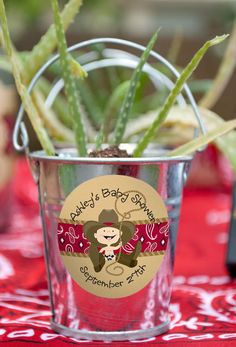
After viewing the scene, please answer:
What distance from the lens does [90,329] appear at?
0.45 m

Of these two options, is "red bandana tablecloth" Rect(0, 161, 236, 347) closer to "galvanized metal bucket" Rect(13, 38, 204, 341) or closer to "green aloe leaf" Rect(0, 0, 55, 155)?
"galvanized metal bucket" Rect(13, 38, 204, 341)

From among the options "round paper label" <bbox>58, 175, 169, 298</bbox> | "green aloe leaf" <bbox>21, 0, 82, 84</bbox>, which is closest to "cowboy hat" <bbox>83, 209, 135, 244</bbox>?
"round paper label" <bbox>58, 175, 169, 298</bbox>

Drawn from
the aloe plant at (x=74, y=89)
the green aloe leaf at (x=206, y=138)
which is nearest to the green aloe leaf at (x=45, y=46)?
the aloe plant at (x=74, y=89)

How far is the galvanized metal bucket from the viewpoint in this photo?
17.1 inches

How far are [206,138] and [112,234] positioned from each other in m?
0.09

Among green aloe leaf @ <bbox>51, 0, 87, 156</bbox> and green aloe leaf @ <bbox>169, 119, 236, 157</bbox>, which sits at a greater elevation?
green aloe leaf @ <bbox>51, 0, 87, 156</bbox>

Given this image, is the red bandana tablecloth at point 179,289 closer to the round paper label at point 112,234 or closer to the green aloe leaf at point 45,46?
the round paper label at point 112,234

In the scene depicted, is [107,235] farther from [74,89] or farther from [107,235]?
[74,89]

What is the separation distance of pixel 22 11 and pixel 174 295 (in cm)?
210

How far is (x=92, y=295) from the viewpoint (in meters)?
0.45

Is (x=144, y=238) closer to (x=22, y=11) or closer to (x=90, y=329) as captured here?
(x=90, y=329)

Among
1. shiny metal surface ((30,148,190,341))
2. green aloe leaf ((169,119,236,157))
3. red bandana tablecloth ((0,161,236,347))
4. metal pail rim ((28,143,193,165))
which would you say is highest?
green aloe leaf ((169,119,236,157))

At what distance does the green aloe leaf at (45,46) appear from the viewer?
0.47m

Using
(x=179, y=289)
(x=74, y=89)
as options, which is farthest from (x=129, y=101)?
(x=179, y=289)
